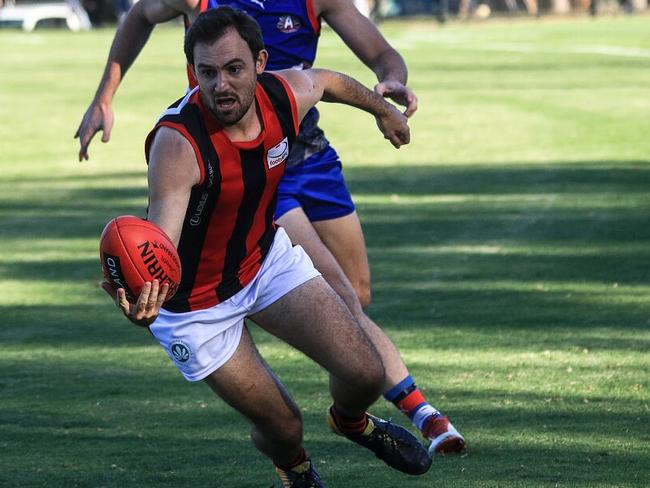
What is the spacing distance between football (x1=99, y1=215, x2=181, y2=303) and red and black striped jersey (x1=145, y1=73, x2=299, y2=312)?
1.23 ft

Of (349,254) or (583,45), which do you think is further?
(583,45)

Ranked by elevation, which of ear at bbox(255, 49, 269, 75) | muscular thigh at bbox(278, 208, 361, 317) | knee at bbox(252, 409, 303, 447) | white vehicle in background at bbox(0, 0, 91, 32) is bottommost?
white vehicle in background at bbox(0, 0, 91, 32)

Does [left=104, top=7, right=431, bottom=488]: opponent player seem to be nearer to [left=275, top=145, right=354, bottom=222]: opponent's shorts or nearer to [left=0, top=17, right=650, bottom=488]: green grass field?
[left=0, top=17, right=650, bottom=488]: green grass field

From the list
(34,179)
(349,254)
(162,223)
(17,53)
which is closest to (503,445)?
(349,254)

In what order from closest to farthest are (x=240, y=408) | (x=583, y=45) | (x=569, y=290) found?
(x=240, y=408) → (x=569, y=290) → (x=583, y=45)

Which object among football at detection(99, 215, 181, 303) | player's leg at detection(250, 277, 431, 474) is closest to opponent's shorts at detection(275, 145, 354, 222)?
player's leg at detection(250, 277, 431, 474)

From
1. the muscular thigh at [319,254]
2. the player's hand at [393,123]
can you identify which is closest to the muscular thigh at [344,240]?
the muscular thigh at [319,254]

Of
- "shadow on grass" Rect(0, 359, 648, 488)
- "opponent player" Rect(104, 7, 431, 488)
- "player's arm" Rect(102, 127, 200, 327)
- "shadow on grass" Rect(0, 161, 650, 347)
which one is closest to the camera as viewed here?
"player's arm" Rect(102, 127, 200, 327)

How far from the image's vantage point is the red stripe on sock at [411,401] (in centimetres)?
713

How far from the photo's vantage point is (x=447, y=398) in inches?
308

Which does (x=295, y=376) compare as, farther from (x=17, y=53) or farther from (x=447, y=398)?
(x=17, y=53)

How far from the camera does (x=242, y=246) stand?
5.99m

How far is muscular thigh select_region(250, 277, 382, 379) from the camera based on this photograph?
5953 mm

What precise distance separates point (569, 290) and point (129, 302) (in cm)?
570
